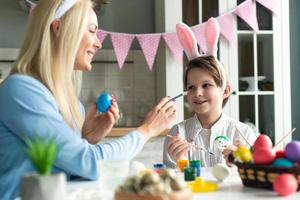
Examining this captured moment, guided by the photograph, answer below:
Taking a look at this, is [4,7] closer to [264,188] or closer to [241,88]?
[241,88]

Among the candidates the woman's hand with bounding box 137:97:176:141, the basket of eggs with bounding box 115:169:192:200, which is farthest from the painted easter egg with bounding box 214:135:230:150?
the basket of eggs with bounding box 115:169:192:200

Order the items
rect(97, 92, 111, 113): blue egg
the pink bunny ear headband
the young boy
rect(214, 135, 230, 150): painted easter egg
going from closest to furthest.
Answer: rect(97, 92, 111, 113): blue egg, rect(214, 135, 230, 150): painted easter egg, the young boy, the pink bunny ear headband

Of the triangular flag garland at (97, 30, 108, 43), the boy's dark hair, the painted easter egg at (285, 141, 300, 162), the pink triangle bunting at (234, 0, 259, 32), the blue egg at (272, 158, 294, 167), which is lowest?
the blue egg at (272, 158, 294, 167)

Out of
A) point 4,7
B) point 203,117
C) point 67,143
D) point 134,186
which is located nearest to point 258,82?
point 203,117

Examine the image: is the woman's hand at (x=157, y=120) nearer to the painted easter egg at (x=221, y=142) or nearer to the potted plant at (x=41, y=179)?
the painted easter egg at (x=221, y=142)

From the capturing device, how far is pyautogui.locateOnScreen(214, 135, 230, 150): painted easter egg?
62.7 inches

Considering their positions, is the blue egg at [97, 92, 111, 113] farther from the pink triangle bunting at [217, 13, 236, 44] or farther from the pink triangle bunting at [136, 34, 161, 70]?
the pink triangle bunting at [217, 13, 236, 44]

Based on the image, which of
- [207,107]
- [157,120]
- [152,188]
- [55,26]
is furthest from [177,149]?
[152,188]

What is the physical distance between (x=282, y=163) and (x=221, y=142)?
0.69 m

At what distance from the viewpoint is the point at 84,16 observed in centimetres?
127

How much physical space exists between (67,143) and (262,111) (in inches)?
73.7

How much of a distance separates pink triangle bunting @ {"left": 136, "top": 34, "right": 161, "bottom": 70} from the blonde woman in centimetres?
125

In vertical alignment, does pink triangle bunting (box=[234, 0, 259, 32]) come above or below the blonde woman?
above

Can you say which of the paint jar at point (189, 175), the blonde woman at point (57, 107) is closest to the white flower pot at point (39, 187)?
the blonde woman at point (57, 107)
